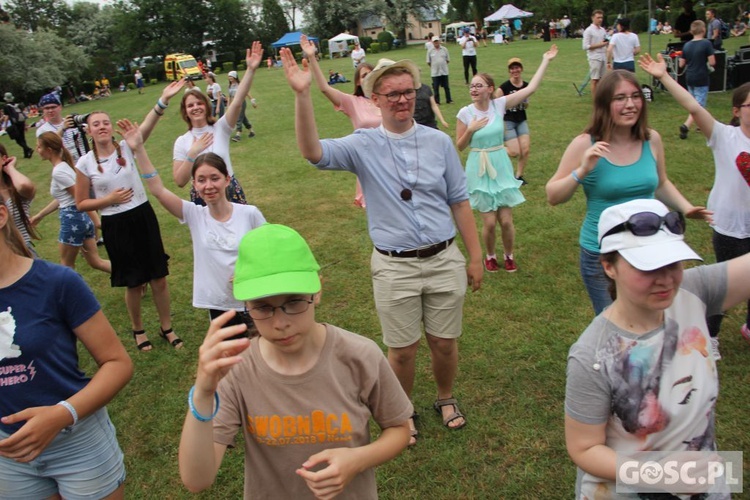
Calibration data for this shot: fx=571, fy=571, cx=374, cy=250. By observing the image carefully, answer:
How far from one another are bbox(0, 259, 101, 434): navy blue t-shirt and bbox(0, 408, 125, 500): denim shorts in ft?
0.49

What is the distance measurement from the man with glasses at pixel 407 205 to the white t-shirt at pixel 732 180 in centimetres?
191

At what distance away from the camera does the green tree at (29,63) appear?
133ft

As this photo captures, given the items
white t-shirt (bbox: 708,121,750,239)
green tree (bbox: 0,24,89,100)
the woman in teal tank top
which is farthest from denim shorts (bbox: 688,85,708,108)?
green tree (bbox: 0,24,89,100)

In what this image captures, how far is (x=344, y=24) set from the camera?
66.1 metres

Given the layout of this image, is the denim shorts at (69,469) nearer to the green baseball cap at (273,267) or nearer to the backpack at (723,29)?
the green baseball cap at (273,267)

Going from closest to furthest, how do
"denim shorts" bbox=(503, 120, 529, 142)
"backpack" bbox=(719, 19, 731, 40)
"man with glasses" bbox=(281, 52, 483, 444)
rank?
"man with glasses" bbox=(281, 52, 483, 444) → "denim shorts" bbox=(503, 120, 529, 142) → "backpack" bbox=(719, 19, 731, 40)

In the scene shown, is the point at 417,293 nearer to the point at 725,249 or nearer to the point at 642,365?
the point at 642,365

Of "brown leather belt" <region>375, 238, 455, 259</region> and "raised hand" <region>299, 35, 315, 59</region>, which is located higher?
"raised hand" <region>299, 35, 315, 59</region>

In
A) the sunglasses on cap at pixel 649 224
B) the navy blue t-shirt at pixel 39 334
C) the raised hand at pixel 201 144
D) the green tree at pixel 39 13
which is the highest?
the green tree at pixel 39 13

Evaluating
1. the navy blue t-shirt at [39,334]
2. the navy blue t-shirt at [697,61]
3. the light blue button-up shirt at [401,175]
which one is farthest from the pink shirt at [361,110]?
the navy blue t-shirt at [697,61]

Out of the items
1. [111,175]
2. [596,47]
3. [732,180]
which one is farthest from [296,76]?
[596,47]

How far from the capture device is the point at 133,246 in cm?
534

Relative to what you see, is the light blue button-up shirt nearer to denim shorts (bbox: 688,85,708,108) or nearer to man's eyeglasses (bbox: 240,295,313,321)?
man's eyeglasses (bbox: 240,295,313,321)

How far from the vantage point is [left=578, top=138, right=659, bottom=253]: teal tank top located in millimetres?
3381
